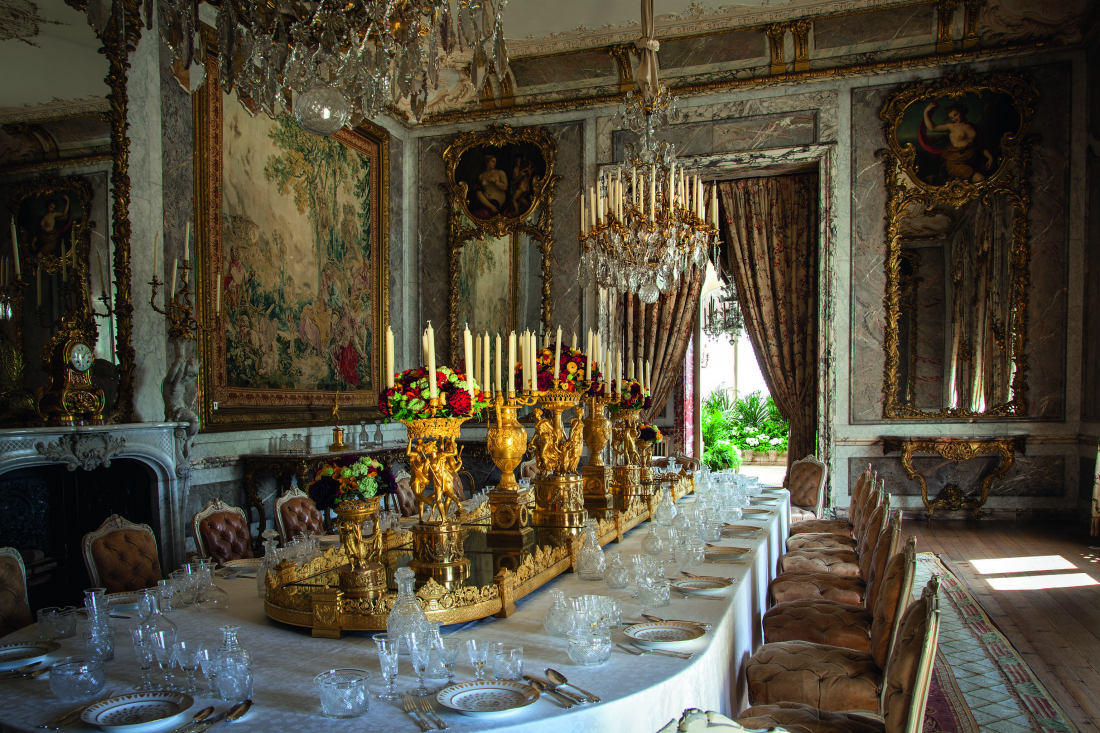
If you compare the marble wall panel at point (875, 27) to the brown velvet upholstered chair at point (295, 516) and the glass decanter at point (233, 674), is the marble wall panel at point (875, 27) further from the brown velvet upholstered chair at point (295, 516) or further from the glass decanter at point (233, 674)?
the glass decanter at point (233, 674)

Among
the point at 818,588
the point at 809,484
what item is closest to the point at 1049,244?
the point at 809,484

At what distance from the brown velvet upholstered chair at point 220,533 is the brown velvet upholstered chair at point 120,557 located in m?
0.26

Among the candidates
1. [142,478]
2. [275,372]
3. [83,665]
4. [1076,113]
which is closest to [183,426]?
[142,478]

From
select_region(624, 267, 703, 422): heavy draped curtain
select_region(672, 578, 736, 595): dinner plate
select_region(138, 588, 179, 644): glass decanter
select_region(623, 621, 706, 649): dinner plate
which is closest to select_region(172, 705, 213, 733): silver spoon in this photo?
select_region(138, 588, 179, 644): glass decanter

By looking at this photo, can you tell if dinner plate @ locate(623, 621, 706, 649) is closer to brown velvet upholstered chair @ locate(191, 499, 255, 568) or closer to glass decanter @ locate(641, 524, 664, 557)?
glass decanter @ locate(641, 524, 664, 557)

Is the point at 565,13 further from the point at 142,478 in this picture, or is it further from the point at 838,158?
the point at 142,478

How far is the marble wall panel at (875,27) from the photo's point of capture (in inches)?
297

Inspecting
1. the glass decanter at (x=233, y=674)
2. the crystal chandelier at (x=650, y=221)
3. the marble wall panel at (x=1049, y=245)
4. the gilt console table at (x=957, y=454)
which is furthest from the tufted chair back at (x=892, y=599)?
the marble wall panel at (x=1049, y=245)

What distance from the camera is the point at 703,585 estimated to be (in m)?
2.74

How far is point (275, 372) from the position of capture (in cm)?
674

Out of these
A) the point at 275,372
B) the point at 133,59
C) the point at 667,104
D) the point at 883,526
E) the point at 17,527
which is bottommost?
the point at 17,527

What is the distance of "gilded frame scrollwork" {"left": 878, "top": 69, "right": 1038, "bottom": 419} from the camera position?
24.9 feet

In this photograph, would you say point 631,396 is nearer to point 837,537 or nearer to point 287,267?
point 837,537

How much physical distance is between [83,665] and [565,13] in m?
7.51
